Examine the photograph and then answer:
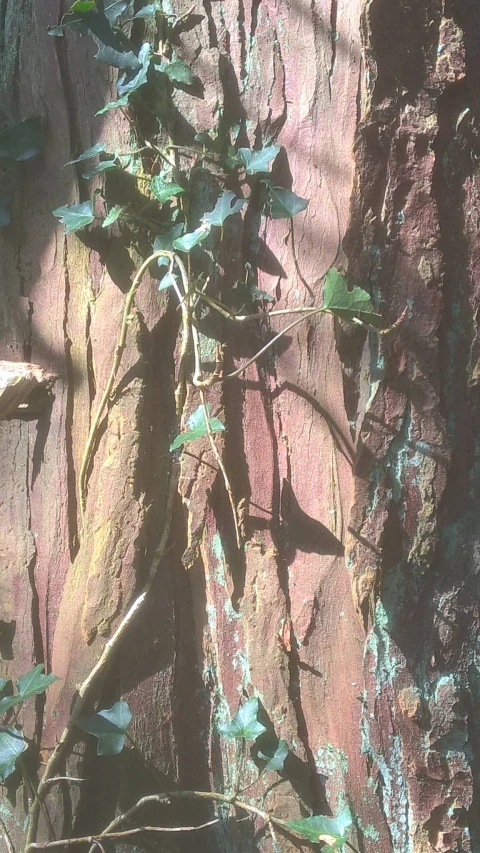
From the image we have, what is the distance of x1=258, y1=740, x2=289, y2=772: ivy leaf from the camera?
0.99 meters

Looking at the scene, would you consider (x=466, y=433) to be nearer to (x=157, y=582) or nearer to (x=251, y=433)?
(x=251, y=433)

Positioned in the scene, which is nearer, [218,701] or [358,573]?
[358,573]

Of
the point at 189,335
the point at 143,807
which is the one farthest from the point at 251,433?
the point at 143,807

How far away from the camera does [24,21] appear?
3.55 feet

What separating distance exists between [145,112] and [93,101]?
0.36 feet

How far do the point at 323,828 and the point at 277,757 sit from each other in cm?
12

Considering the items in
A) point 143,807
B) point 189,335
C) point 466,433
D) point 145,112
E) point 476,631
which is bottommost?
point 143,807

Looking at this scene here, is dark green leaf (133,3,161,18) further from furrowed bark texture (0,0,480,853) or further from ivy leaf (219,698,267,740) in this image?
ivy leaf (219,698,267,740)

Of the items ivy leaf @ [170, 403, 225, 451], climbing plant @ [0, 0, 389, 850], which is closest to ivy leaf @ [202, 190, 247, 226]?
climbing plant @ [0, 0, 389, 850]

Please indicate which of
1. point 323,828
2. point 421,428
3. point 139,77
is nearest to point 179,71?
point 139,77

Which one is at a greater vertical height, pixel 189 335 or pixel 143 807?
pixel 189 335

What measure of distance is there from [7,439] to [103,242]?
40 cm

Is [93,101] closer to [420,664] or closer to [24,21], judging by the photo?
[24,21]

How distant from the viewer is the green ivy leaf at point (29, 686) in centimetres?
102
